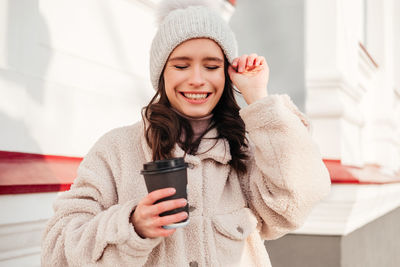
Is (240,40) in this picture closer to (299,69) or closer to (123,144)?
(299,69)

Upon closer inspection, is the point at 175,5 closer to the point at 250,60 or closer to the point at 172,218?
the point at 250,60

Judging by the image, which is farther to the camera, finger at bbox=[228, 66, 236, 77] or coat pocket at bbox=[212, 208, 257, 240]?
finger at bbox=[228, 66, 236, 77]

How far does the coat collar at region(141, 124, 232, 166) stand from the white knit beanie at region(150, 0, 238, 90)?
0.27 metres

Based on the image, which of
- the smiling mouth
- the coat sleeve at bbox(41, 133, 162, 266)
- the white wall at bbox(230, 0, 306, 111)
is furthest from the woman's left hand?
the white wall at bbox(230, 0, 306, 111)

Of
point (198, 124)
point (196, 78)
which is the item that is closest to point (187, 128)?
point (198, 124)

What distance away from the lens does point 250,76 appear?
142 centimetres

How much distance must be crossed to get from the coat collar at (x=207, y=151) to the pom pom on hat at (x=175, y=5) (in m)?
0.44

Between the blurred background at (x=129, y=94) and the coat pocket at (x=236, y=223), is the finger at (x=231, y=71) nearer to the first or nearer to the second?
the blurred background at (x=129, y=94)

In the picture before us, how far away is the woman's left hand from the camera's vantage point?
141 centimetres

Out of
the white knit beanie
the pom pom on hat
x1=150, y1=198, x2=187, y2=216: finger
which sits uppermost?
the pom pom on hat

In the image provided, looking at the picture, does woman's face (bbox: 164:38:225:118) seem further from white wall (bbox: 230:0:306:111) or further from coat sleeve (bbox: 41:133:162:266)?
white wall (bbox: 230:0:306:111)

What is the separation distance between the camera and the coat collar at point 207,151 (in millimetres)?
1354

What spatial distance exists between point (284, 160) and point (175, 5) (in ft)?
2.26

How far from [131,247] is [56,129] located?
887 millimetres
